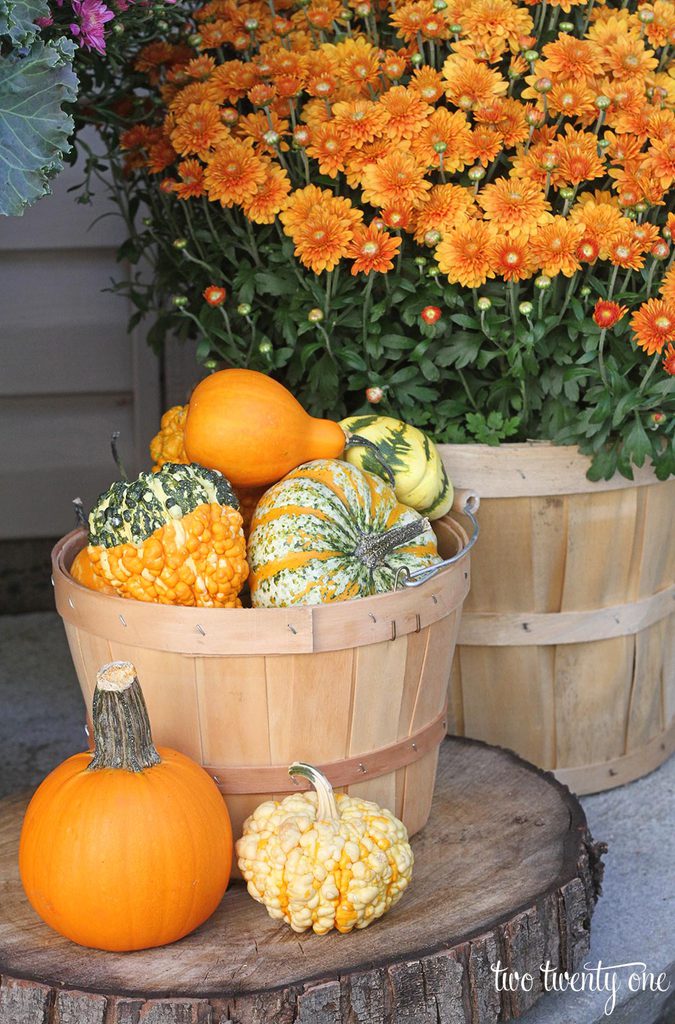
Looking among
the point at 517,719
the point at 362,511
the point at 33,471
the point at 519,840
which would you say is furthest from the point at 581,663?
the point at 33,471

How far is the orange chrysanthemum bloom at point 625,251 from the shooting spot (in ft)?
6.06

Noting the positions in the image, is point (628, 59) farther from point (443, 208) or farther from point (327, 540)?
point (327, 540)

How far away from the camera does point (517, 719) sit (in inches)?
85.3

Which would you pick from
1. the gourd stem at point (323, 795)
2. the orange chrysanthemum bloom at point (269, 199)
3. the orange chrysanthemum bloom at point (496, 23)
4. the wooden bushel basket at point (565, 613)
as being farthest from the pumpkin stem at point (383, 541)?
the orange chrysanthemum bloom at point (496, 23)

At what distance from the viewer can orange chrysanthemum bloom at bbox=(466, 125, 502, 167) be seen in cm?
189

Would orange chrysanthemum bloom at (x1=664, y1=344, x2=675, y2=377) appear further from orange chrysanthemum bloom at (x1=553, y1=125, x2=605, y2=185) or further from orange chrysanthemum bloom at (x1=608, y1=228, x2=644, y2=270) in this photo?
orange chrysanthemum bloom at (x1=553, y1=125, x2=605, y2=185)

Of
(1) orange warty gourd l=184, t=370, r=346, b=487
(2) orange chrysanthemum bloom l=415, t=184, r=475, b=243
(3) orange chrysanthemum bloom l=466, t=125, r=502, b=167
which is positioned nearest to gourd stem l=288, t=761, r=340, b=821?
(1) orange warty gourd l=184, t=370, r=346, b=487

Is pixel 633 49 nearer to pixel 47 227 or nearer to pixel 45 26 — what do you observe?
pixel 45 26

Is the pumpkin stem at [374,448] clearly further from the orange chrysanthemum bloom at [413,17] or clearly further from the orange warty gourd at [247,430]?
the orange chrysanthemum bloom at [413,17]

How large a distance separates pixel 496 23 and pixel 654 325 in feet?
1.83

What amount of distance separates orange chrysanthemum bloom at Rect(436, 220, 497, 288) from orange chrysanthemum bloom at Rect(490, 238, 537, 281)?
0.04 feet

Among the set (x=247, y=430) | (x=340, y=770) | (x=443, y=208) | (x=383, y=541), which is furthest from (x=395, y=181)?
(x=340, y=770)

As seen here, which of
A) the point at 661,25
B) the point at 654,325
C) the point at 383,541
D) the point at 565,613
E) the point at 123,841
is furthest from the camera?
the point at 565,613

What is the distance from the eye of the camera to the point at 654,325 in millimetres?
1850
